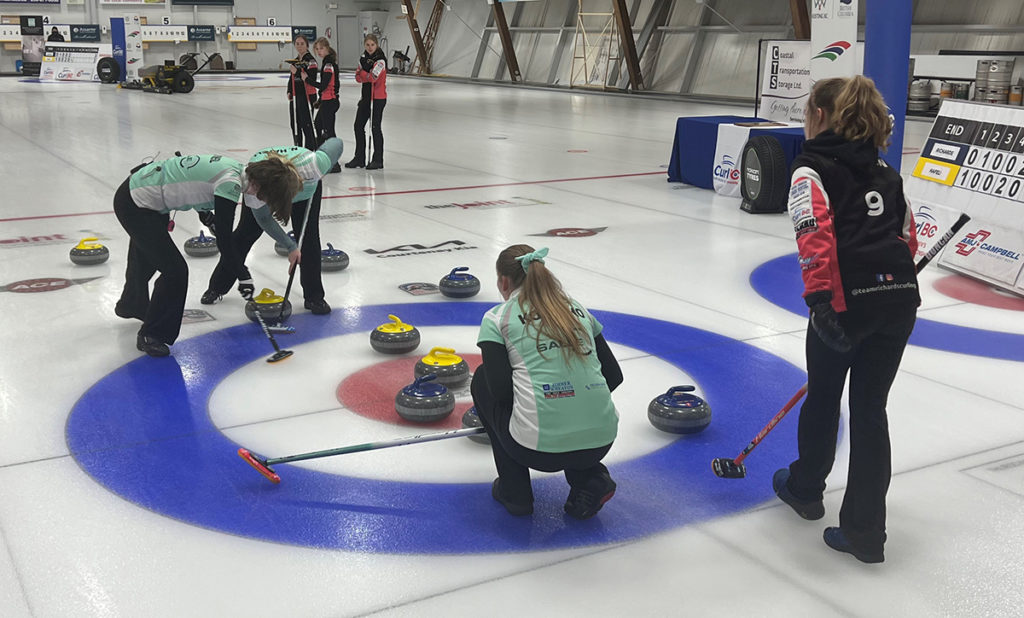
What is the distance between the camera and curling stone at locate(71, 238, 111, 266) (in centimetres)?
761

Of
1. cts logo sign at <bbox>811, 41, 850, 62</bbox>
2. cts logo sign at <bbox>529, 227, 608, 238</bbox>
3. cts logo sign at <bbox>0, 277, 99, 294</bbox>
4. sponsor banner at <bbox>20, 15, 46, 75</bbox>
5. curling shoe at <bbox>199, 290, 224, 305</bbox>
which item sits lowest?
cts logo sign at <bbox>0, 277, 99, 294</bbox>

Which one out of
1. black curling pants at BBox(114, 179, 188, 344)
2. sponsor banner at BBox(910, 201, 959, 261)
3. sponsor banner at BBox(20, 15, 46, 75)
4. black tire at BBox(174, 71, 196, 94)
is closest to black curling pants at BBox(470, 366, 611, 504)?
black curling pants at BBox(114, 179, 188, 344)

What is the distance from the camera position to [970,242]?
757cm

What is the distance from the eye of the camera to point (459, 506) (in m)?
3.79

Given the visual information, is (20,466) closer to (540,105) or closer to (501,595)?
(501,595)

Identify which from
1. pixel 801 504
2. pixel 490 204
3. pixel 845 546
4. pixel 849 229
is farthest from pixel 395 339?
pixel 490 204

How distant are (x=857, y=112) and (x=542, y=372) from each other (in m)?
1.33

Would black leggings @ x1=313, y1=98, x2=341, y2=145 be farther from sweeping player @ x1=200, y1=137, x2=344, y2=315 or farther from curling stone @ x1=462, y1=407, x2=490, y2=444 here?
curling stone @ x1=462, y1=407, x2=490, y2=444

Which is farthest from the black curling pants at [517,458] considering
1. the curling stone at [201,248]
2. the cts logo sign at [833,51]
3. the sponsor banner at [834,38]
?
the cts logo sign at [833,51]

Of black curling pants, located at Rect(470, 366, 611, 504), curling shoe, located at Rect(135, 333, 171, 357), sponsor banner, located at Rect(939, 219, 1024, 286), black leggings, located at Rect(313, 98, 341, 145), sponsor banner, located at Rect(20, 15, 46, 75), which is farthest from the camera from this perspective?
sponsor banner, located at Rect(20, 15, 46, 75)

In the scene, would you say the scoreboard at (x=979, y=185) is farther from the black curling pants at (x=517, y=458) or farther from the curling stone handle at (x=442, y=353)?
the black curling pants at (x=517, y=458)

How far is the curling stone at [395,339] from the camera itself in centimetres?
552

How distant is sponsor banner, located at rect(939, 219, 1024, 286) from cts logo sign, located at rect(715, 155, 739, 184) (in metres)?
3.57

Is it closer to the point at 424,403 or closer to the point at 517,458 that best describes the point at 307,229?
the point at 424,403
